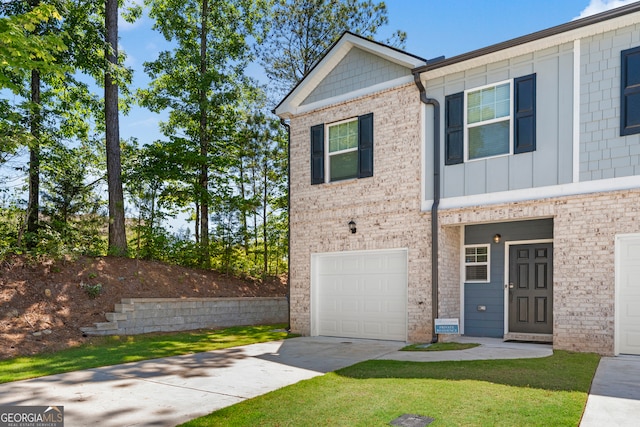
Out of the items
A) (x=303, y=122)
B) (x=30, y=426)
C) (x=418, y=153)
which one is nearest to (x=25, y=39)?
(x=303, y=122)

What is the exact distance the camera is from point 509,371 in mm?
6633

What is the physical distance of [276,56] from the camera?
19438 millimetres

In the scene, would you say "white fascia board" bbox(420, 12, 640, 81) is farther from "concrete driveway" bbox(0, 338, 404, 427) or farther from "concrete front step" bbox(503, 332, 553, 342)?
"concrete driveway" bbox(0, 338, 404, 427)

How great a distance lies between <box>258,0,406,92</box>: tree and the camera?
18.7m

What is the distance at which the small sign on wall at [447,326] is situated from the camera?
9109 mm

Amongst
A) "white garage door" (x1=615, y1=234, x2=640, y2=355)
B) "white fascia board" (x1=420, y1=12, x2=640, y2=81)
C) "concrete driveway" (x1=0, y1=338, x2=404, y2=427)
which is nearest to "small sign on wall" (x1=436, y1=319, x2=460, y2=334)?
"concrete driveway" (x1=0, y1=338, x2=404, y2=427)

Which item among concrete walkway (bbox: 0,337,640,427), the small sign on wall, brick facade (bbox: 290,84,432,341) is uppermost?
brick facade (bbox: 290,84,432,341)

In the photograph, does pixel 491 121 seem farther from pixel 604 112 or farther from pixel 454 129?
pixel 604 112

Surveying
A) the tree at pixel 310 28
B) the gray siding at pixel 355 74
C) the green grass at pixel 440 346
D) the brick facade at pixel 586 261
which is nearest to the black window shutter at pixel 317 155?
the gray siding at pixel 355 74

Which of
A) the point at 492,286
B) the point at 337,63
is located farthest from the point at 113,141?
the point at 492,286

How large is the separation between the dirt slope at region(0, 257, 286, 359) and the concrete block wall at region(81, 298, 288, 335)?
42 cm

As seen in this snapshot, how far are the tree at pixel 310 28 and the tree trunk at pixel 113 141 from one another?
19.8ft

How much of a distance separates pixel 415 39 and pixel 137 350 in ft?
51.3

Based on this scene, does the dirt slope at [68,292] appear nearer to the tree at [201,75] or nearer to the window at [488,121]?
the tree at [201,75]
